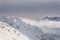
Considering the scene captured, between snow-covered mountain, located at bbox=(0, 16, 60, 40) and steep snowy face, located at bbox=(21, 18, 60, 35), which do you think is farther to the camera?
steep snowy face, located at bbox=(21, 18, 60, 35)

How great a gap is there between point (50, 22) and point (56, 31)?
179 cm

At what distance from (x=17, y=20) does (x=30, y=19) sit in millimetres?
1811

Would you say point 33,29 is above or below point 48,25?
below

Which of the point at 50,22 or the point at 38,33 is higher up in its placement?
the point at 50,22

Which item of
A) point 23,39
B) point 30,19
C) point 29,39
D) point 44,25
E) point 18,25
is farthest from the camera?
point 30,19

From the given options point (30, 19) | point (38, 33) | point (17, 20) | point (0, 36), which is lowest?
point (0, 36)

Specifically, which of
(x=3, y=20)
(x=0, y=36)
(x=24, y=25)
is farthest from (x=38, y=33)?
(x=0, y=36)

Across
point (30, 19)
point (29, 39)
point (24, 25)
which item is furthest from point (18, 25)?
point (30, 19)

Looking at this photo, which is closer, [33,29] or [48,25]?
[33,29]

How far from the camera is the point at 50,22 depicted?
1256cm

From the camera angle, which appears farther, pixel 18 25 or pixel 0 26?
pixel 18 25

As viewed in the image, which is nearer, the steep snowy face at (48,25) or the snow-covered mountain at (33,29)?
the snow-covered mountain at (33,29)

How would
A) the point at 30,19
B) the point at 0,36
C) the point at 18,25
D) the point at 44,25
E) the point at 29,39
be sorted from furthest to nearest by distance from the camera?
1. the point at 30,19
2. the point at 44,25
3. the point at 18,25
4. the point at 29,39
5. the point at 0,36

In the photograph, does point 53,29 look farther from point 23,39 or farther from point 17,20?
point 23,39
